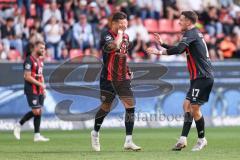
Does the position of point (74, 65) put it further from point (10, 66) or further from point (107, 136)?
point (107, 136)

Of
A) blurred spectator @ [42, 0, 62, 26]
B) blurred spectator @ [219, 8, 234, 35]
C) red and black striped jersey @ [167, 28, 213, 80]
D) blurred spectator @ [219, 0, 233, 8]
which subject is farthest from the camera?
blurred spectator @ [219, 0, 233, 8]

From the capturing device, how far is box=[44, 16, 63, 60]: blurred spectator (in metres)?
24.6

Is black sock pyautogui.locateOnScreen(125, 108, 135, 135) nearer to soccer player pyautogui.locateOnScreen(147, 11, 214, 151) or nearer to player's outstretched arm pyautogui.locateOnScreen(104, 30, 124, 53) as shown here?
soccer player pyautogui.locateOnScreen(147, 11, 214, 151)

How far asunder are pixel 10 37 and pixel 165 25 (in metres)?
6.00

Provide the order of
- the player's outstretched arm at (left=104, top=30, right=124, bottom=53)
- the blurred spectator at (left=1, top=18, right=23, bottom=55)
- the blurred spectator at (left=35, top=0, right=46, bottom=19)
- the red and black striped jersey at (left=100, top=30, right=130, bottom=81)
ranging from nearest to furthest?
the player's outstretched arm at (left=104, top=30, right=124, bottom=53) < the red and black striped jersey at (left=100, top=30, right=130, bottom=81) < the blurred spectator at (left=1, top=18, right=23, bottom=55) < the blurred spectator at (left=35, top=0, right=46, bottom=19)

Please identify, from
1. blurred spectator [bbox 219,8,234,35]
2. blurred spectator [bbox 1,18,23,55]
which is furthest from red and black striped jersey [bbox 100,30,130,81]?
blurred spectator [bbox 219,8,234,35]

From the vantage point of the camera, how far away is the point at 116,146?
624 inches

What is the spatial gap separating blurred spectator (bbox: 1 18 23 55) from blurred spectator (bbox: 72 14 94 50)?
6.07 ft

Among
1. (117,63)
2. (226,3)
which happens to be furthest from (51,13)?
(117,63)

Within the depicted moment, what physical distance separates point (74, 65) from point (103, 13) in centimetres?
500

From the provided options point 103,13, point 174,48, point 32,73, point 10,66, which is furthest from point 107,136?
point 103,13

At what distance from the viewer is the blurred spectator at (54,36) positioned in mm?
24594

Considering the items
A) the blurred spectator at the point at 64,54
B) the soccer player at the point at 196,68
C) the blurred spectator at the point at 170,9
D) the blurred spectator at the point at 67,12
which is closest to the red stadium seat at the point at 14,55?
the blurred spectator at the point at 64,54

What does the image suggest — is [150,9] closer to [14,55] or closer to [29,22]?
[29,22]
